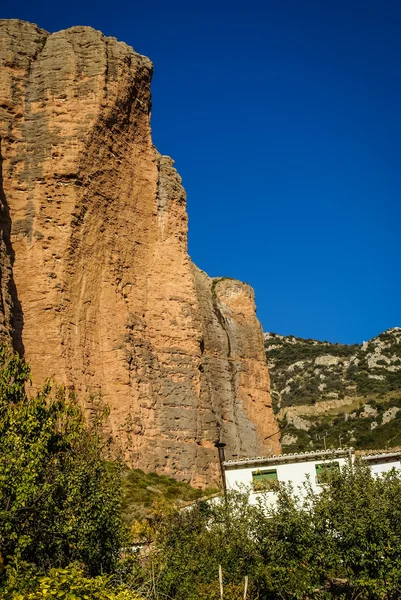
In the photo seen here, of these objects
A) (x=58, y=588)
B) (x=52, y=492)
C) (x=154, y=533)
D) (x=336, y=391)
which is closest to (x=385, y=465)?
(x=154, y=533)

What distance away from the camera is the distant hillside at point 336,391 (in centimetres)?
7250

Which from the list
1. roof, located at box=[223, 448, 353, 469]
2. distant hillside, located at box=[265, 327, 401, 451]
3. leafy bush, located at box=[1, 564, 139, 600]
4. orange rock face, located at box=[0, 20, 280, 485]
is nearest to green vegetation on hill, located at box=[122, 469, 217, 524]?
orange rock face, located at box=[0, 20, 280, 485]

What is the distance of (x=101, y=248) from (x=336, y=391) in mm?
62810

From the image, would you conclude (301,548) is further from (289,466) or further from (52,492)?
(289,466)

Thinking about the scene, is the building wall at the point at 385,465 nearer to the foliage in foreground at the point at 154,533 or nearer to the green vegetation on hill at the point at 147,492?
the green vegetation on hill at the point at 147,492

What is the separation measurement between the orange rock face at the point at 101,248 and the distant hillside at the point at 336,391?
28.5m

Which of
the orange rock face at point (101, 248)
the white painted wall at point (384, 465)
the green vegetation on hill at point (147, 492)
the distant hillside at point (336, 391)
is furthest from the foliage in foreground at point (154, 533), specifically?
the distant hillside at point (336, 391)

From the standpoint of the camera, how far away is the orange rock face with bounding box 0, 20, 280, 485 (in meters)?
32.5

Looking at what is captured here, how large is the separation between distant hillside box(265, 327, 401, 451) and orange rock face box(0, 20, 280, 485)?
28.5m

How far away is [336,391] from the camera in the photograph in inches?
3625

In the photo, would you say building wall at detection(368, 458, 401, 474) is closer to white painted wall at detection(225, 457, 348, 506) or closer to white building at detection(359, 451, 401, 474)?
white building at detection(359, 451, 401, 474)

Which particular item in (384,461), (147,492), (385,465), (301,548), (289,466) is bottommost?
(301,548)

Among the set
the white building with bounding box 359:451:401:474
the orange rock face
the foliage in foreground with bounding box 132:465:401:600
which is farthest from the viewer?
the white building with bounding box 359:451:401:474

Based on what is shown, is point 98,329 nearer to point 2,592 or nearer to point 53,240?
point 53,240
